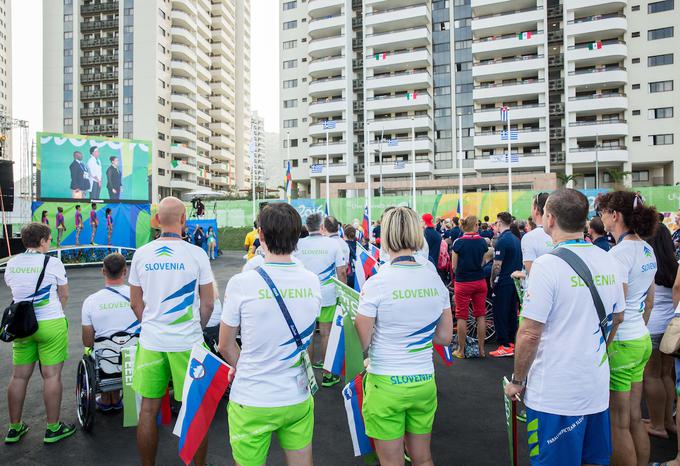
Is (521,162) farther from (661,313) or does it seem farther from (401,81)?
(661,313)

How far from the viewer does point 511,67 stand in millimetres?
43750

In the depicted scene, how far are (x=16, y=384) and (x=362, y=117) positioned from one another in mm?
50540

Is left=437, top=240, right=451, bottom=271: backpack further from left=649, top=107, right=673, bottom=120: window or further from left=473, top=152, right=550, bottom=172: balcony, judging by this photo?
left=649, top=107, right=673, bottom=120: window

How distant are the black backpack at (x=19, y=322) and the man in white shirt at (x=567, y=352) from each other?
3.83 metres

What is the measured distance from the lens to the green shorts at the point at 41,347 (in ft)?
13.2

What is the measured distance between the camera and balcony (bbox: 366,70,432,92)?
47875mm

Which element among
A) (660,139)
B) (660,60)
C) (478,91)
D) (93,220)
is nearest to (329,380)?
(93,220)

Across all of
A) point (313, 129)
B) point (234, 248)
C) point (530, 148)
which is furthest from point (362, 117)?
point (234, 248)

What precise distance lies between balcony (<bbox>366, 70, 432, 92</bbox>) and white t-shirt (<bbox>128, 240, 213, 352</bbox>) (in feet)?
159

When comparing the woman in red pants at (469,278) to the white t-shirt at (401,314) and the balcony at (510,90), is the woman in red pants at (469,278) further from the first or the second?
the balcony at (510,90)

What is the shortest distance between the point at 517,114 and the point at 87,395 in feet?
151

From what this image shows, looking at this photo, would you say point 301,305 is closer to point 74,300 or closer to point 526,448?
point 526,448

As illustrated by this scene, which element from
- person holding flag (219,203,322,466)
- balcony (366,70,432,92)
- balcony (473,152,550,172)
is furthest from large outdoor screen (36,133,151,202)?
balcony (366,70,432,92)

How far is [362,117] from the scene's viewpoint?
2052 inches
